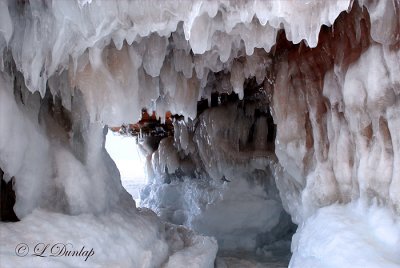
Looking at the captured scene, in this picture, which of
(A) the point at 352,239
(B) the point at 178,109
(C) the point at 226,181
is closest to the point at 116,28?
(B) the point at 178,109

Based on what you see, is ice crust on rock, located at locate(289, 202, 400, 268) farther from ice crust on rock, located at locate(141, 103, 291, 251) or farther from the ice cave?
ice crust on rock, located at locate(141, 103, 291, 251)

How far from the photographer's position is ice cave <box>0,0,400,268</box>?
9.89ft

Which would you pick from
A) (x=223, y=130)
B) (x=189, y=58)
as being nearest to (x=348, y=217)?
(x=189, y=58)

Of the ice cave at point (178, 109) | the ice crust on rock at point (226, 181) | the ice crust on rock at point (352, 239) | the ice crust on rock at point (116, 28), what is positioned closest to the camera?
the ice crust on rock at point (116, 28)

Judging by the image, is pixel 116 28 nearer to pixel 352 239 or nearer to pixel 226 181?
pixel 352 239

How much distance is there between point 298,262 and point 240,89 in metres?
1.93

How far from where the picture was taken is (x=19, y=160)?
348cm

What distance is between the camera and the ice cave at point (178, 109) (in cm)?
301

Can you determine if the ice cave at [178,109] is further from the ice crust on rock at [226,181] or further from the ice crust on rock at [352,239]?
the ice crust on rock at [226,181]

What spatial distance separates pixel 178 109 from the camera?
500cm

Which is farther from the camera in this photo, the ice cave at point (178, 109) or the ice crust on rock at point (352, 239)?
the ice crust on rock at point (352, 239)

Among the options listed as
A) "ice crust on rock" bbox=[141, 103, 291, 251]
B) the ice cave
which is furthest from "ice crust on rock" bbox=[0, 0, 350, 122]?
"ice crust on rock" bbox=[141, 103, 291, 251]

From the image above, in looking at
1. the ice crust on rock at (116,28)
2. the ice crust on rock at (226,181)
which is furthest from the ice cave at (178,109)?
the ice crust on rock at (226,181)

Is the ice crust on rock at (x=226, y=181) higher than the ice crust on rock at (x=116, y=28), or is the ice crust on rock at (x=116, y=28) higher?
the ice crust on rock at (x=116, y=28)
